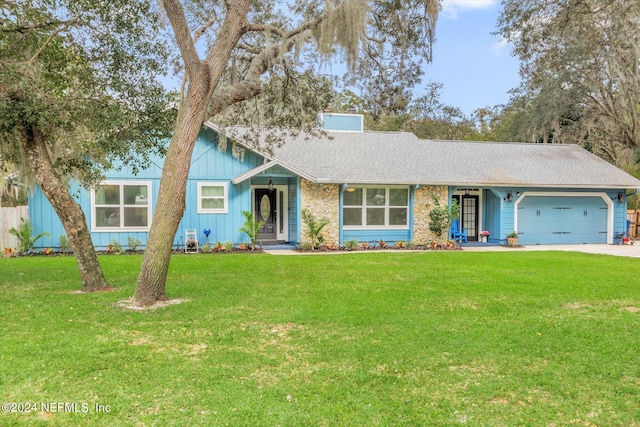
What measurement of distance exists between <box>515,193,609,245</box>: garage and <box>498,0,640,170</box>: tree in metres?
3.94

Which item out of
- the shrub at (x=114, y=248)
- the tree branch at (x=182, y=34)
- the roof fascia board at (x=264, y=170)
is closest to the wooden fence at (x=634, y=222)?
the roof fascia board at (x=264, y=170)

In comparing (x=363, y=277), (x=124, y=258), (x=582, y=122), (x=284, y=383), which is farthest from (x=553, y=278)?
(x=582, y=122)

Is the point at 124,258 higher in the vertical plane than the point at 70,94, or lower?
lower

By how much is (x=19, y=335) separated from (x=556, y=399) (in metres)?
5.10

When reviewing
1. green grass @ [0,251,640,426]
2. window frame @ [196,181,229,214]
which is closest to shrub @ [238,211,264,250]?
window frame @ [196,181,229,214]

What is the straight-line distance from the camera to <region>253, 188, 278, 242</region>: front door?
1619cm

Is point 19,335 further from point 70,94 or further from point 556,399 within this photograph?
point 556,399

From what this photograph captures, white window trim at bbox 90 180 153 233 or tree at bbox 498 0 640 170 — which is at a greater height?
tree at bbox 498 0 640 170

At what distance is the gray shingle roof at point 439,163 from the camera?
1570 cm

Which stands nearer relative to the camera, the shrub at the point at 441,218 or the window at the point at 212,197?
the window at the point at 212,197

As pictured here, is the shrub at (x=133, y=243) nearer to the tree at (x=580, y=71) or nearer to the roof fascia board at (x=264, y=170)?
the roof fascia board at (x=264, y=170)

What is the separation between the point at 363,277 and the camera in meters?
9.25

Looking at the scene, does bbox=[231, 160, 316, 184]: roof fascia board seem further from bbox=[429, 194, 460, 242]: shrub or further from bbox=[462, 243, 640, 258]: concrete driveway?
bbox=[462, 243, 640, 258]: concrete driveway

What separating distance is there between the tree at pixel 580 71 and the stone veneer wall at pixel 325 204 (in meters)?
6.41
